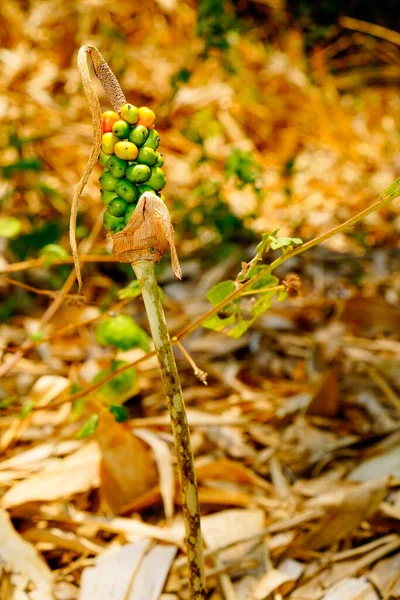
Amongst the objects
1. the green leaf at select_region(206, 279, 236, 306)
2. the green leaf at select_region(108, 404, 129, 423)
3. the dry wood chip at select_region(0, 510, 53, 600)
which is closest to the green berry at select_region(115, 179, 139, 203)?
the green leaf at select_region(206, 279, 236, 306)

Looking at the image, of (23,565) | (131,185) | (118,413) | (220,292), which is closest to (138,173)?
(131,185)

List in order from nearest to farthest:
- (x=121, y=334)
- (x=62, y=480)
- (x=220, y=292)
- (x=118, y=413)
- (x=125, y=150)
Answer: (x=125, y=150) → (x=220, y=292) → (x=118, y=413) → (x=121, y=334) → (x=62, y=480)

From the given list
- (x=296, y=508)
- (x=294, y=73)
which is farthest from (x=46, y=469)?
(x=294, y=73)

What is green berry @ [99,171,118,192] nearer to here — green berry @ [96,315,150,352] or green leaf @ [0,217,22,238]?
green berry @ [96,315,150,352]

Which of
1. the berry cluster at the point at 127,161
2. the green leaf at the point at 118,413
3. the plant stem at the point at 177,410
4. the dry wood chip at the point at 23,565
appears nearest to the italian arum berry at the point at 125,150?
the berry cluster at the point at 127,161

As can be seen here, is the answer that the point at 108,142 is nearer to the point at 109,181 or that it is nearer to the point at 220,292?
the point at 109,181

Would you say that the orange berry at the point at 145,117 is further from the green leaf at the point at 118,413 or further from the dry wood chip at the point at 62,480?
the dry wood chip at the point at 62,480

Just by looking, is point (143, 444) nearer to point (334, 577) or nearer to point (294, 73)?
point (334, 577)
